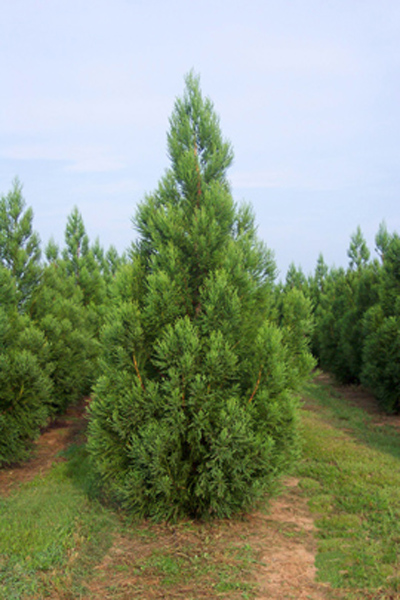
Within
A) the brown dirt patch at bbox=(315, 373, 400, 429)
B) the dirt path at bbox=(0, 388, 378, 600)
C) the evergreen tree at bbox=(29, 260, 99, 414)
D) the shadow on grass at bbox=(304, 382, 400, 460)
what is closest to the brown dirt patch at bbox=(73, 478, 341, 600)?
the dirt path at bbox=(0, 388, 378, 600)

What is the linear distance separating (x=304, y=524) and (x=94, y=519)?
106 inches

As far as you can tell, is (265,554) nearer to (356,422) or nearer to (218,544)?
→ (218,544)

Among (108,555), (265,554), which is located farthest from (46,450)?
(265,554)

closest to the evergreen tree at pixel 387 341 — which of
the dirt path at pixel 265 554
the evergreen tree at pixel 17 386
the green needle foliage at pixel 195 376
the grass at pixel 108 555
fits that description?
the dirt path at pixel 265 554

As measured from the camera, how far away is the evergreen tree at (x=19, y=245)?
32.3 feet

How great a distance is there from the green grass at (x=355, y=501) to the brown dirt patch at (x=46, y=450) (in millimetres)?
3774

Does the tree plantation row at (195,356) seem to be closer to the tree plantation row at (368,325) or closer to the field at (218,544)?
the field at (218,544)

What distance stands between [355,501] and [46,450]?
657 cm

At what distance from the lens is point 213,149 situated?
705 cm

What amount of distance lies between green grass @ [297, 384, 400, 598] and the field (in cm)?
2

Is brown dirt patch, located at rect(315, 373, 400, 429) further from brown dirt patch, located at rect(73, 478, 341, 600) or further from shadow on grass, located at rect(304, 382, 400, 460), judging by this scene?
brown dirt patch, located at rect(73, 478, 341, 600)

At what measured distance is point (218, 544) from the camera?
17.8ft

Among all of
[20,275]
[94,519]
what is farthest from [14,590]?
[20,275]

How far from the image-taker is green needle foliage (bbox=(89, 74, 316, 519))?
5.70m
